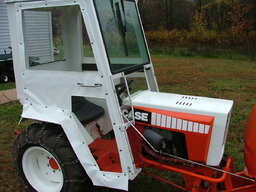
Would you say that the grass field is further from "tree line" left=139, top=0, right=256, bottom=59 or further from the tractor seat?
"tree line" left=139, top=0, right=256, bottom=59

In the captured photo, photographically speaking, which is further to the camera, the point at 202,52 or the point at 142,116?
the point at 202,52

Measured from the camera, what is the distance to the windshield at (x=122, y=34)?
2.85 meters

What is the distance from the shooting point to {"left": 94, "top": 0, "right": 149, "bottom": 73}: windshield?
2.85 metres

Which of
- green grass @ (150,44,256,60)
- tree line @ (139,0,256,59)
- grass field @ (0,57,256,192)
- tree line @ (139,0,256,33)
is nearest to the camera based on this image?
grass field @ (0,57,256,192)

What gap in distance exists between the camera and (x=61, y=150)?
3.01 metres

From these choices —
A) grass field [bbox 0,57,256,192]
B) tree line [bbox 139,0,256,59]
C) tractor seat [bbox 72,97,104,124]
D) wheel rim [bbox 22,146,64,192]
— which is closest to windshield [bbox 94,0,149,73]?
tractor seat [bbox 72,97,104,124]

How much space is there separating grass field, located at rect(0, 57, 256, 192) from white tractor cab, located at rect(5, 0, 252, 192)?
606 millimetres

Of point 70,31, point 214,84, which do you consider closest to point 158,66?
point 214,84

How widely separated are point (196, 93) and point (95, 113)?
5.03m

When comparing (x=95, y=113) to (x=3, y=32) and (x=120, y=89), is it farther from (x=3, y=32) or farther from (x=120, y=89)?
(x=3, y=32)

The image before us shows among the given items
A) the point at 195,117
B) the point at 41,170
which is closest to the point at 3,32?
the point at 41,170

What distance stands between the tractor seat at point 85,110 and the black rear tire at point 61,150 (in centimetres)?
28

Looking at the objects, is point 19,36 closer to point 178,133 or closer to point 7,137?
point 178,133

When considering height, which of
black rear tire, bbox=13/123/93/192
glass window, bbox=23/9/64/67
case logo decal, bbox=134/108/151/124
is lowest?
black rear tire, bbox=13/123/93/192
